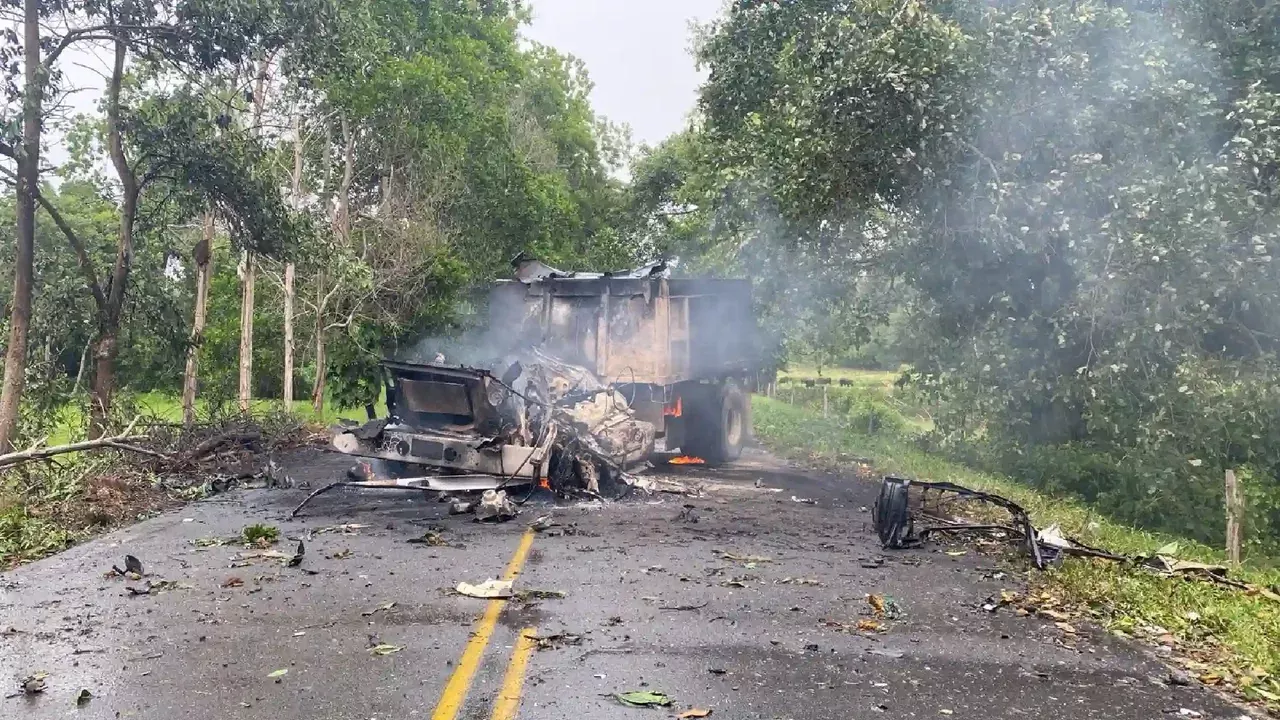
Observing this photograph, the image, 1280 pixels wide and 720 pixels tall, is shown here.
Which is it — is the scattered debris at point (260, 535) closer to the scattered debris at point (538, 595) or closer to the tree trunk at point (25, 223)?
the scattered debris at point (538, 595)

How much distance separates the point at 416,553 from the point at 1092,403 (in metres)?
9.76

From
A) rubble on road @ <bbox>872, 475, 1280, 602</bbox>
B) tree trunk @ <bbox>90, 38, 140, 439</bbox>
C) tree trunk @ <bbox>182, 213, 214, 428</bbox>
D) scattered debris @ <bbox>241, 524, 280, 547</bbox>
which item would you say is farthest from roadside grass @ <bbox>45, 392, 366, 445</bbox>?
rubble on road @ <bbox>872, 475, 1280, 602</bbox>

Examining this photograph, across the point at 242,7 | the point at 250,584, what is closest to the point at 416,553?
the point at 250,584

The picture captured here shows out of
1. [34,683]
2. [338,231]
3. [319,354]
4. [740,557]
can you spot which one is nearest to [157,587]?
[34,683]

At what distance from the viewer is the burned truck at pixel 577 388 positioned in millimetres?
11430

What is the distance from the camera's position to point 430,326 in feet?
76.6

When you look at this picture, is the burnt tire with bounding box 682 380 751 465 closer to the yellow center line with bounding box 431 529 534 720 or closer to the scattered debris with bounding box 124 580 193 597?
the yellow center line with bounding box 431 529 534 720

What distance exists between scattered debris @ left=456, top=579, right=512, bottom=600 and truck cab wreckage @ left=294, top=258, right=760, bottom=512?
3.75 metres

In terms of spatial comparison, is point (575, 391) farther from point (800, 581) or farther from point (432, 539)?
point (800, 581)

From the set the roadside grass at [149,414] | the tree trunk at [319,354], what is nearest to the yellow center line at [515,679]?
the roadside grass at [149,414]

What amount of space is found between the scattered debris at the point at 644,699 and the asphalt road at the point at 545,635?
0.19ft

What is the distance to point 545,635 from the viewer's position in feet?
19.5

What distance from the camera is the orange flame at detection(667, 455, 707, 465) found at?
15555 millimetres

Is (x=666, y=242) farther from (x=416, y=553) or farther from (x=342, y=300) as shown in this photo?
(x=416, y=553)
